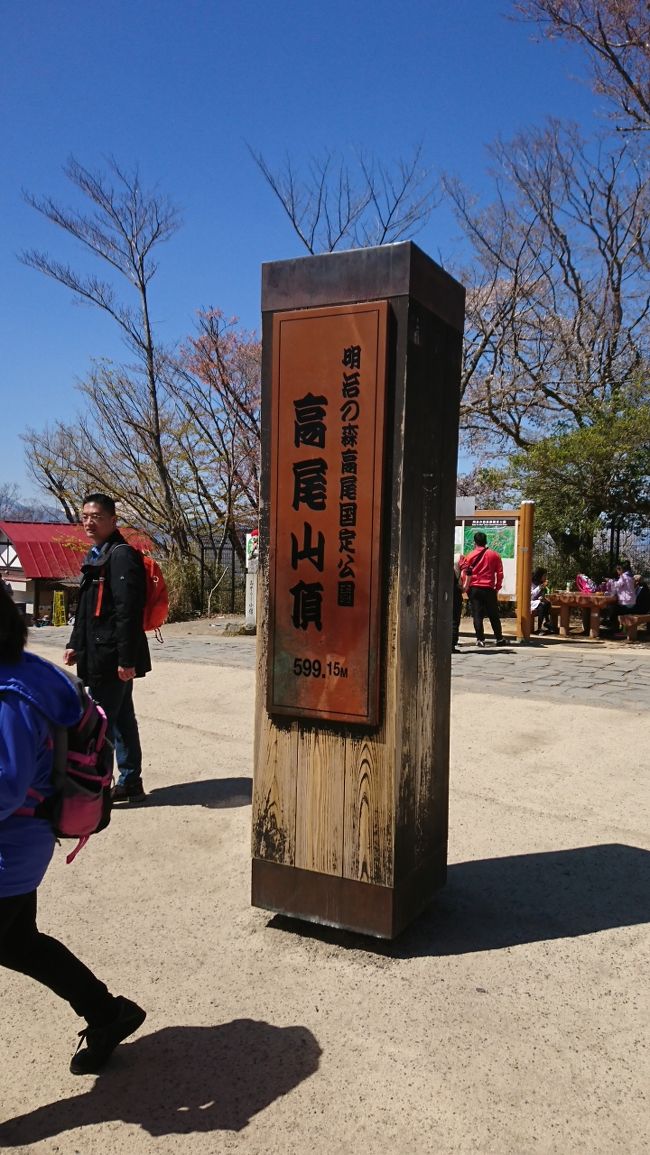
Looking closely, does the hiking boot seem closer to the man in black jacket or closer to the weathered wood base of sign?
the man in black jacket

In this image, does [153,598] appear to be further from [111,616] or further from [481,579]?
[481,579]

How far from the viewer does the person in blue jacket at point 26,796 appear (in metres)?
1.96

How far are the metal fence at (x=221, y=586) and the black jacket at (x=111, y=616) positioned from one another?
511 inches

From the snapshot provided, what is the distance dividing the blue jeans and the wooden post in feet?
28.2

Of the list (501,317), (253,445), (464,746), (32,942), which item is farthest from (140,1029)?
(501,317)

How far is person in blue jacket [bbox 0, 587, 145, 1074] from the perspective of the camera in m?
1.96

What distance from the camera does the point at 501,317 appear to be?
2041 cm

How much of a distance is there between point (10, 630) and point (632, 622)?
1221cm

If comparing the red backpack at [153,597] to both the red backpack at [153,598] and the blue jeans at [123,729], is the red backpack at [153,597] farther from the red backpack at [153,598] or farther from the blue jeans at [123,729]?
the blue jeans at [123,729]

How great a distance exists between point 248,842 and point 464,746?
2.29 metres

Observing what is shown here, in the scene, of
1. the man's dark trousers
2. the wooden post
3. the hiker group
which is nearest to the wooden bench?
the wooden post

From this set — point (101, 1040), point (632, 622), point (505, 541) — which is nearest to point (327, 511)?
point (101, 1040)

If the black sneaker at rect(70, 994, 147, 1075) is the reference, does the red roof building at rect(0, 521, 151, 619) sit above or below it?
above

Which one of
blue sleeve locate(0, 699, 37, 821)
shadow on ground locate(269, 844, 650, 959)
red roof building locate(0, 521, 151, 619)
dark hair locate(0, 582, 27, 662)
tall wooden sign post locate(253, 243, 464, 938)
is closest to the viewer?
blue sleeve locate(0, 699, 37, 821)
